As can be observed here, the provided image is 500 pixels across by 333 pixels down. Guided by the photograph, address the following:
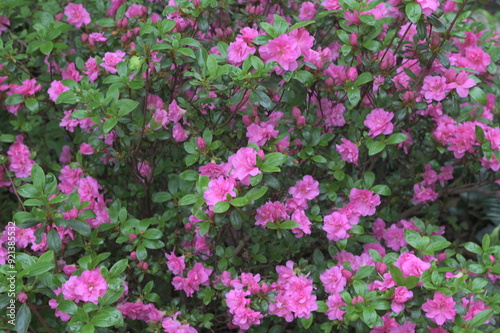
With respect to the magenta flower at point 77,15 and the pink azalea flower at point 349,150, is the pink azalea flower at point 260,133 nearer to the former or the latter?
the pink azalea flower at point 349,150

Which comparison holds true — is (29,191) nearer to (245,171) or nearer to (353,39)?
(245,171)

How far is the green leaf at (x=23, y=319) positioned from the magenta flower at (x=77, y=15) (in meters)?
1.31

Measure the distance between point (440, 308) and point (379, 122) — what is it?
2.29 ft

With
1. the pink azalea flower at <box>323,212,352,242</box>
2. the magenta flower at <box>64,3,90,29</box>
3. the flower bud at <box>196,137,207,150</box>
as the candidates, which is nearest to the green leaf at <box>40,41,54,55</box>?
the magenta flower at <box>64,3,90,29</box>

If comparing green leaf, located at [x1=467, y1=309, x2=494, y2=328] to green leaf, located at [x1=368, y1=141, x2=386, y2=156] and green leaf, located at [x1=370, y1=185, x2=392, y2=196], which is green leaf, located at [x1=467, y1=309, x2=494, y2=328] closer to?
green leaf, located at [x1=370, y1=185, x2=392, y2=196]

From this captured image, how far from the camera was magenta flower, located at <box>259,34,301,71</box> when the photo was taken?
194cm

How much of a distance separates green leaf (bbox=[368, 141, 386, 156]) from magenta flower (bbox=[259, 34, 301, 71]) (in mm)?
430

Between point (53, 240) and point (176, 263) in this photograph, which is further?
point (176, 263)

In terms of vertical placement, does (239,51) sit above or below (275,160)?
above

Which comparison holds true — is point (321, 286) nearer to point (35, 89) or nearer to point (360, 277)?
point (360, 277)

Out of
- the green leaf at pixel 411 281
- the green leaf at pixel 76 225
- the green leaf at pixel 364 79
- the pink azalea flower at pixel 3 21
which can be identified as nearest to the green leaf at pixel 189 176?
the green leaf at pixel 76 225

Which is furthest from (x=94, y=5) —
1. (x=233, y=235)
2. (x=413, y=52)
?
(x=413, y=52)

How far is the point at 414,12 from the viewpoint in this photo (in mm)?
1937

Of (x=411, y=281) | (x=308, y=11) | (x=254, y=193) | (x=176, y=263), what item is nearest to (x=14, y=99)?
(x=176, y=263)
